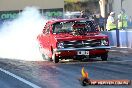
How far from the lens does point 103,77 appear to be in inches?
520

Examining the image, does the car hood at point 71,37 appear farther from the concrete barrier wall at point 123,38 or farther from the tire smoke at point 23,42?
the concrete barrier wall at point 123,38

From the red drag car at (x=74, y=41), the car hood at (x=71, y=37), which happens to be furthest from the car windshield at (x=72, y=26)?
the car hood at (x=71, y=37)

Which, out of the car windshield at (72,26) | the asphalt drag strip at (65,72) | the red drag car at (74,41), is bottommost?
the asphalt drag strip at (65,72)

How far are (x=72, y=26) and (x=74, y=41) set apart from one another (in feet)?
3.38

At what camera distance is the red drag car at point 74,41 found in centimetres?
1777

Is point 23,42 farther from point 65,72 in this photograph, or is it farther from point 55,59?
point 65,72

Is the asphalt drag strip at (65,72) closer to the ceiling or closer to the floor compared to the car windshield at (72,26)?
closer to the floor

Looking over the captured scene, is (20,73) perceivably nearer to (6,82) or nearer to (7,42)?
(6,82)

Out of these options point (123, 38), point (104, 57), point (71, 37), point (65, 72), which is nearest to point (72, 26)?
point (71, 37)

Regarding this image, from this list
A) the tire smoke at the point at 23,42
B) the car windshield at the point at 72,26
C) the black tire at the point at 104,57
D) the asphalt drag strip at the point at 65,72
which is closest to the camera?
the asphalt drag strip at the point at 65,72

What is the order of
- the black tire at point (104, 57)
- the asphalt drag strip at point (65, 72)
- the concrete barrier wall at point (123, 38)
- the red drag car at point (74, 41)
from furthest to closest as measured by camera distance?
the concrete barrier wall at point (123, 38), the black tire at point (104, 57), the red drag car at point (74, 41), the asphalt drag strip at point (65, 72)

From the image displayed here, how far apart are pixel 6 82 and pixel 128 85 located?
3344mm

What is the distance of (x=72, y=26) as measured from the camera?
18766 millimetres

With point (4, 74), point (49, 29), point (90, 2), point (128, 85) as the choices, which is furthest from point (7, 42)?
point (90, 2)
